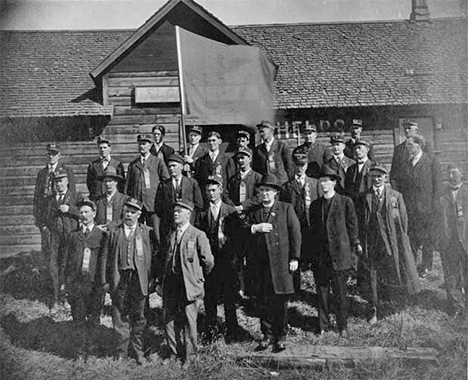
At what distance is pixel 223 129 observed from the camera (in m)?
9.76

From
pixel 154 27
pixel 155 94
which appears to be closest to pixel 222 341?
pixel 155 94

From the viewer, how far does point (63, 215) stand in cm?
610

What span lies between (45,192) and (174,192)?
2151mm

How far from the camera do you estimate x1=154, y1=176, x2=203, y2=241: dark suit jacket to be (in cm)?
574

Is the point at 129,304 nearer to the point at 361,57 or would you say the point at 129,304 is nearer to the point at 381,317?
the point at 381,317

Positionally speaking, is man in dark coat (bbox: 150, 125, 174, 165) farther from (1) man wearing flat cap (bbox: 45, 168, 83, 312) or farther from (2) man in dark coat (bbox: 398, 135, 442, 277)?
(2) man in dark coat (bbox: 398, 135, 442, 277)

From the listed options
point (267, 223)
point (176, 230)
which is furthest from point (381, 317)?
point (176, 230)

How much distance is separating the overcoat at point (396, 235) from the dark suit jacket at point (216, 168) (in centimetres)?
186

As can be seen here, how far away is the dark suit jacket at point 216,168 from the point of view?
6164 millimetres

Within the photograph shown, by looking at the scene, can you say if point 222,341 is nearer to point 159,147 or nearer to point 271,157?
point 271,157

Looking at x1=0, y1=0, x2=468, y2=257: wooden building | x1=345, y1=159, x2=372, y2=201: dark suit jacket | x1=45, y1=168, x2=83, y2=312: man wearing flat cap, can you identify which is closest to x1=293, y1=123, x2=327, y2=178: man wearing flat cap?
x1=345, y1=159, x2=372, y2=201: dark suit jacket

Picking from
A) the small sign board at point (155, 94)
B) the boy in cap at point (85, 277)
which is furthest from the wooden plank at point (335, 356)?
the small sign board at point (155, 94)

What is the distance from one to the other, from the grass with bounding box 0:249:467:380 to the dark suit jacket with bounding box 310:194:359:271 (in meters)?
0.87

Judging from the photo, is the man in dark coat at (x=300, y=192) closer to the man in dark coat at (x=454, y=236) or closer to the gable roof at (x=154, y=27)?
the man in dark coat at (x=454, y=236)
